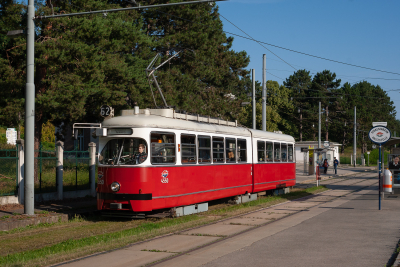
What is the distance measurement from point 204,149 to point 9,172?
21.1 feet

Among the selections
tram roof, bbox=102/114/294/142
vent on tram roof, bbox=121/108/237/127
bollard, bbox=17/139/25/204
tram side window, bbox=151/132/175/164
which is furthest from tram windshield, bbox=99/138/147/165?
bollard, bbox=17/139/25/204

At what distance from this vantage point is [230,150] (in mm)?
17188

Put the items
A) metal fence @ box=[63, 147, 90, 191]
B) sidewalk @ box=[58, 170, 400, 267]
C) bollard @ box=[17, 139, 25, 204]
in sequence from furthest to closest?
metal fence @ box=[63, 147, 90, 191] < bollard @ box=[17, 139, 25, 204] < sidewalk @ box=[58, 170, 400, 267]

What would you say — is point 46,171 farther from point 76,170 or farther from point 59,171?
point 76,170

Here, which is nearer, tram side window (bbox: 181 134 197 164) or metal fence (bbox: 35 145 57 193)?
tram side window (bbox: 181 134 197 164)

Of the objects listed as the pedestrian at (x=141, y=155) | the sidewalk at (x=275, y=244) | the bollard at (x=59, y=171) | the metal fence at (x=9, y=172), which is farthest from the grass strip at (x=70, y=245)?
the bollard at (x=59, y=171)

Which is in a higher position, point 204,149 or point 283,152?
point 204,149

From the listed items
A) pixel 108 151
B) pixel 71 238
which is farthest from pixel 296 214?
pixel 71 238

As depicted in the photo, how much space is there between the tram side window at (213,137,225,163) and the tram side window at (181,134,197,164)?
141 cm

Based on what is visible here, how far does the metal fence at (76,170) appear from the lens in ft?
63.4

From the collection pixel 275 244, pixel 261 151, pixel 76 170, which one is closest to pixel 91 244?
pixel 275 244

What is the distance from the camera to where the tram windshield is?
1289cm

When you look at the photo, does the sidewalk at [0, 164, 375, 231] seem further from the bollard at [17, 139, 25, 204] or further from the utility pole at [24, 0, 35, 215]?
the utility pole at [24, 0, 35, 215]

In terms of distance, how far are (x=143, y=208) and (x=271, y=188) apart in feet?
32.1
